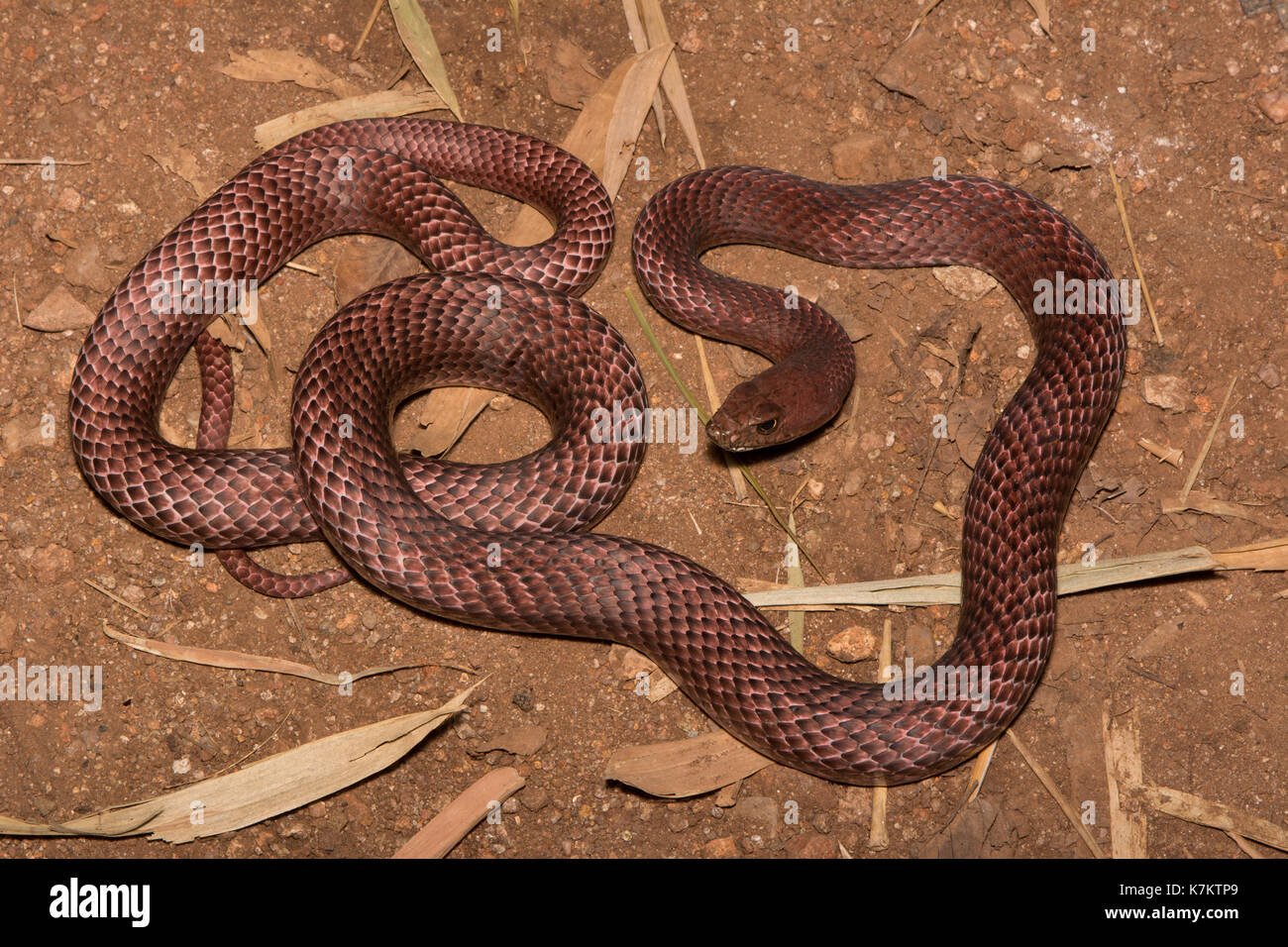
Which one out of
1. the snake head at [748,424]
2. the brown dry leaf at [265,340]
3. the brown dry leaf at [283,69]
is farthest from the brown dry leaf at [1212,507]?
the brown dry leaf at [283,69]

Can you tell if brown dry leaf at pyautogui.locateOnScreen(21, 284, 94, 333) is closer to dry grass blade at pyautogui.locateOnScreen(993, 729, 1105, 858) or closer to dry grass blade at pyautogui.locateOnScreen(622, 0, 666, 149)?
dry grass blade at pyautogui.locateOnScreen(622, 0, 666, 149)

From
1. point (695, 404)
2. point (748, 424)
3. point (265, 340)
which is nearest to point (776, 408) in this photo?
point (748, 424)

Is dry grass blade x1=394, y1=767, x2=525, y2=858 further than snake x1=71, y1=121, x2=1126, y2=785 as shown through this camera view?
Yes

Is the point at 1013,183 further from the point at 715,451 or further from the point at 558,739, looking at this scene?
the point at 558,739

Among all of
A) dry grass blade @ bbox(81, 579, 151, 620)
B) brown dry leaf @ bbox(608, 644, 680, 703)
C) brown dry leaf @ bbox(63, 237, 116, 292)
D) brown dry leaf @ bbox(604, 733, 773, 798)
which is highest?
brown dry leaf @ bbox(63, 237, 116, 292)

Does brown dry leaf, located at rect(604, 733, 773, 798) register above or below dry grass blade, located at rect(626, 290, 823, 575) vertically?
below

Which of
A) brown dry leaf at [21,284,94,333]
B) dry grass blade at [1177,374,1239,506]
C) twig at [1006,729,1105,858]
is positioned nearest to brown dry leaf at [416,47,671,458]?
brown dry leaf at [21,284,94,333]

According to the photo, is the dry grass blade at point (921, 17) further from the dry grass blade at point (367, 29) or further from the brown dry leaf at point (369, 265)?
the brown dry leaf at point (369, 265)
